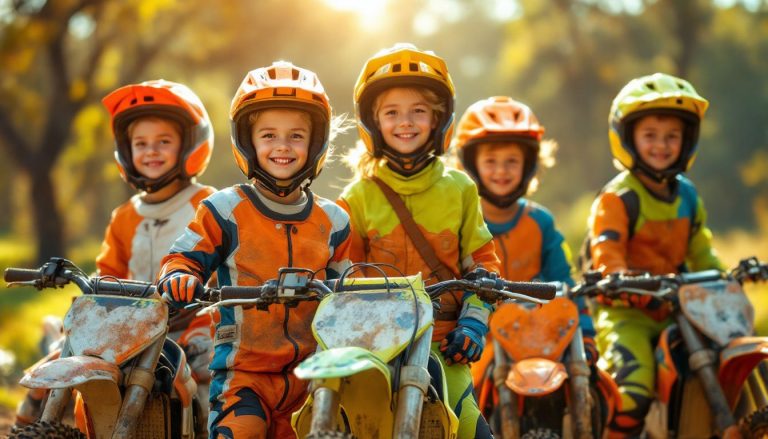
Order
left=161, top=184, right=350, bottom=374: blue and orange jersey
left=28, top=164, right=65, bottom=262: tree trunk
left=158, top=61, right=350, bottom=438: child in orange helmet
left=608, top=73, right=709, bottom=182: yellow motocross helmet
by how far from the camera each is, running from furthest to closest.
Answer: left=28, top=164, right=65, bottom=262: tree trunk, left=608, top=73, right=709, bottom=182: yellow motocross helmet, left=161, top=184, right=350, bottom=374: blue and orange jersey, left=158, top=61, right=350, bottom=438: child in orange helmet

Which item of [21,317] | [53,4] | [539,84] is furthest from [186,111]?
[539,84]

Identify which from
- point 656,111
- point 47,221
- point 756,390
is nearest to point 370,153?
point 656,111

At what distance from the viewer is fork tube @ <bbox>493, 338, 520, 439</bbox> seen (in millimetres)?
6973

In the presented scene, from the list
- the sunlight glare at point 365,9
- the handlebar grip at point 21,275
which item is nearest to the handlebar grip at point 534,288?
the handlebar grip at point 21,275

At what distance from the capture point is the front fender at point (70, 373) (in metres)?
4.93

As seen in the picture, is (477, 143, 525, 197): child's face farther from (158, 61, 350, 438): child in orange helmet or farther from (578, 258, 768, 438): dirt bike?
(158, 61, 350, 438): child in orange helmet

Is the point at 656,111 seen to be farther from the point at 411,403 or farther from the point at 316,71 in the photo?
the point at 316,71

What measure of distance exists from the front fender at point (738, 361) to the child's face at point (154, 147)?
3.95 m

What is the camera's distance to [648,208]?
8.38m

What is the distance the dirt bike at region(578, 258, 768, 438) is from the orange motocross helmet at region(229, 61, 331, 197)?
2065 mm

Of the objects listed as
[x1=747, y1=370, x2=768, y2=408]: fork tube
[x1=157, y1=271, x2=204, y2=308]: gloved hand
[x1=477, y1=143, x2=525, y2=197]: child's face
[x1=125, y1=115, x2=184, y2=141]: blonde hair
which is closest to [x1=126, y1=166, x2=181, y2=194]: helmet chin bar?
[x1=125, y1=115, x2=184, y2=141]: blonde hair

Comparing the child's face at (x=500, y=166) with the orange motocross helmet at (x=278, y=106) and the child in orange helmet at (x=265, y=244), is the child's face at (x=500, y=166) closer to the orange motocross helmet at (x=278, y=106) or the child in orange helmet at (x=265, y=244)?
the child in orange helmet at (x=265, y=244)

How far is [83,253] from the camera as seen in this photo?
3734 centimetres

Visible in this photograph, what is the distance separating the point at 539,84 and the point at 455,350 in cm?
4070
